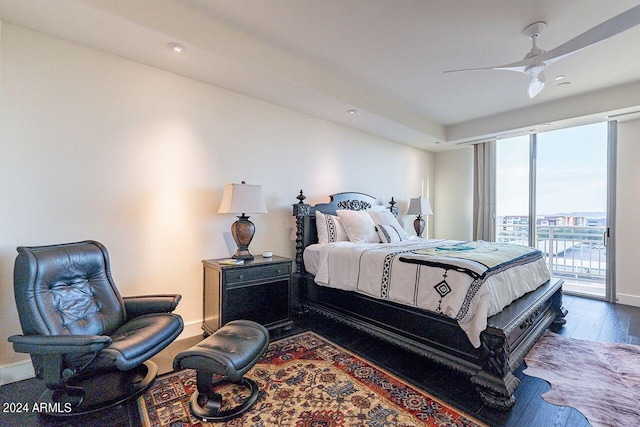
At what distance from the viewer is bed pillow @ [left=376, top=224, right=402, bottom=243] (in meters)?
3.89

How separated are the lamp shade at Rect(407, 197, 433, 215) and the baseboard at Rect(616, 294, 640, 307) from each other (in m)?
2.89

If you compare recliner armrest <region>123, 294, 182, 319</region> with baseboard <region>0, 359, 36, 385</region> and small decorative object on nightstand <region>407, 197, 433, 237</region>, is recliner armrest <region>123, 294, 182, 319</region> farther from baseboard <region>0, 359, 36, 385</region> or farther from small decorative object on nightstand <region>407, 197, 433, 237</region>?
small decorative object on nightstand <region>407, 197, 433, 237</region>

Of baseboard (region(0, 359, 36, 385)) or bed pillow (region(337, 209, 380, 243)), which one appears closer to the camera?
baseboard (region(0, 359, 36, 385))

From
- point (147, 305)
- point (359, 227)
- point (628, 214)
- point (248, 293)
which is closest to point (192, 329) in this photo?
point (248, 293)

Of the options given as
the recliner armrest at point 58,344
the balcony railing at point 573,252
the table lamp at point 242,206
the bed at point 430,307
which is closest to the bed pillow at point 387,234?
the bed at point 430,307

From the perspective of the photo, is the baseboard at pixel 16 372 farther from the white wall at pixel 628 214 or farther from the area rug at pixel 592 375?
the white wall at pixel 628 214

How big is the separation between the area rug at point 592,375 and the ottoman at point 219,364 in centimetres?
202

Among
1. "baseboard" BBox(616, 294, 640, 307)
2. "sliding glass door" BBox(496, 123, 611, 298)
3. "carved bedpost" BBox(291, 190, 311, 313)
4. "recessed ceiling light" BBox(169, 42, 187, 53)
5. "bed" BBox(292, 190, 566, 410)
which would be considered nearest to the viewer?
"bed" BBox(292, 190, 566, 410)

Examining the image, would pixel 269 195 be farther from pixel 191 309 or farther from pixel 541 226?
pixel 541 226

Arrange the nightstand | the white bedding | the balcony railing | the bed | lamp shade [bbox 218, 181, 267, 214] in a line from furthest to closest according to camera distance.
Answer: the balcony railing
lamp shade [bbox 218, 181, 267, 214]
the nightstand
the white bedding
the bed

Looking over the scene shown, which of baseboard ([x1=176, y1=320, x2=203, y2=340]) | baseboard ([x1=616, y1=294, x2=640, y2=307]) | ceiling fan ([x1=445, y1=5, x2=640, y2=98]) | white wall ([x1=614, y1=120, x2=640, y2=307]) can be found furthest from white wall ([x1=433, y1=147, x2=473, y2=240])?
baseboard ([x1=176, y1=320, x2=203, y2=340])

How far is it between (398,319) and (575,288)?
4226 mm

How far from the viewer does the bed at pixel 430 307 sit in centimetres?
196

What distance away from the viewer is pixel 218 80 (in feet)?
9.97
